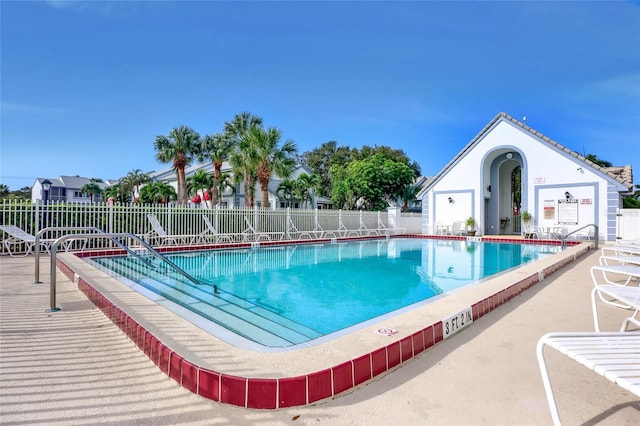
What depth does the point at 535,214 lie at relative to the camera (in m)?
19.4

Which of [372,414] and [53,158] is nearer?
[372,414]

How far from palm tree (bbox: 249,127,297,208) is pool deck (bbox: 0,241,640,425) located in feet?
51.9

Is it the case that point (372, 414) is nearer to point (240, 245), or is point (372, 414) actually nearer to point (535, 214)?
point (240, 245)

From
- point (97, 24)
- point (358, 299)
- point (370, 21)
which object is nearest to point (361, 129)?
point (370, 21)

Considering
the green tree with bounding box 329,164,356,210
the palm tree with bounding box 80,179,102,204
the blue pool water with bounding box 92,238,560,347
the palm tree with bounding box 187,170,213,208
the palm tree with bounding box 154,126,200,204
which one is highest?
the palm tree with bounding box 154,126,200,204

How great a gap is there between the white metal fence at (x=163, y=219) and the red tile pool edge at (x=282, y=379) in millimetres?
10901

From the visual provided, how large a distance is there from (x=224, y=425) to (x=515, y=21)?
46.5ft

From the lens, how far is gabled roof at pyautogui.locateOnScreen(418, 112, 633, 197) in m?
17.3

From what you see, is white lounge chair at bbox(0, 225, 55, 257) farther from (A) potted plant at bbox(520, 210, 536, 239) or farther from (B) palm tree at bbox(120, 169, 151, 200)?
(B) palm tree at bbox(120, 169, 151, 200)

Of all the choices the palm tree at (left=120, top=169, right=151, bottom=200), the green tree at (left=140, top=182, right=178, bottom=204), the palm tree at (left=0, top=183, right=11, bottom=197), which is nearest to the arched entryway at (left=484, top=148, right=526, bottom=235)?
the green tree at (left=140, top=182, right=178, bottom=204)

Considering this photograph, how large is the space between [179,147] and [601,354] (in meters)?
28.0

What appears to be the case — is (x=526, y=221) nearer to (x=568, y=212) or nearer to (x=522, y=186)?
(x=568, y=212)

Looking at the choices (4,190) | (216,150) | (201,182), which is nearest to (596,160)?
(216,150)

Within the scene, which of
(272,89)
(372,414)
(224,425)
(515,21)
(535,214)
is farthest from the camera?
Result: (272,89)
